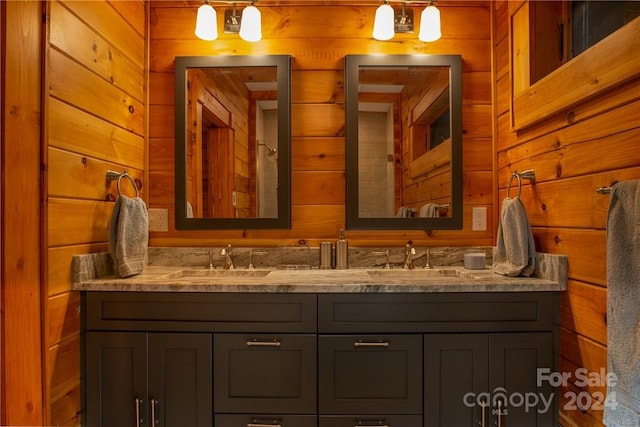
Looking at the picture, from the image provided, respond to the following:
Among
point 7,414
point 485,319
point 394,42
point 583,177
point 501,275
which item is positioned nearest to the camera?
point 7,414

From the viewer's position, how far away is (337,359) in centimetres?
133

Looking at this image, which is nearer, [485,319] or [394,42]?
[485,319]

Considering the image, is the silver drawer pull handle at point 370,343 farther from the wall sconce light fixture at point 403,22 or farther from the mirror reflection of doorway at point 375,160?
the wall sconce light fixture at point 403,22

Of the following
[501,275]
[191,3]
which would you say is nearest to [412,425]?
[501,275]

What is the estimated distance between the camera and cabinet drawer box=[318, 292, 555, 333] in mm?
1340

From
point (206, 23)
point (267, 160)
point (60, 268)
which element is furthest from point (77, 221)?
point (206, 23)

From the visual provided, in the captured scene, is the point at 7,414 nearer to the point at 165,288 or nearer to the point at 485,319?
the point at 165,288

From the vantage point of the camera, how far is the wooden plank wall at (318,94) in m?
1.83

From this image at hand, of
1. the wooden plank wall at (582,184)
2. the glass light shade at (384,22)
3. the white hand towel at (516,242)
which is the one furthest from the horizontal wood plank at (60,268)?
the wooden plank wall at (582,184)

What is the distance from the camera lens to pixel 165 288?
135cm

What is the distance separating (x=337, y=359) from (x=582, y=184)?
111 cm

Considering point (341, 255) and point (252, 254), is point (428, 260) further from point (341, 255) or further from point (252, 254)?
point (252, 254)

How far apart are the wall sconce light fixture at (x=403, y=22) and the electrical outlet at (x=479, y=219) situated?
2.99 ft

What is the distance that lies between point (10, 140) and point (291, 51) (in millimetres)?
1281
